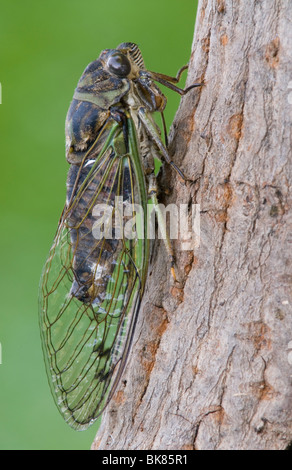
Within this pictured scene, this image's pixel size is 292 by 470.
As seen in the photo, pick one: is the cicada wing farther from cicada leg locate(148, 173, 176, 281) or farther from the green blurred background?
the green blurred background

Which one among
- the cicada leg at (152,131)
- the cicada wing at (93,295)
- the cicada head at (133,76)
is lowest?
the cicada wing at (93,295)

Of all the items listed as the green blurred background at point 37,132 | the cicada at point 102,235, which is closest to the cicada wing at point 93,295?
the cicada at point 102,235

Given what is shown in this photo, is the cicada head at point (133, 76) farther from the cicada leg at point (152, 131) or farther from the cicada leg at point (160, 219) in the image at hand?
the cicada leg at point (160, 219)

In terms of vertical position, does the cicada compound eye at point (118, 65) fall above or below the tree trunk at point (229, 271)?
above

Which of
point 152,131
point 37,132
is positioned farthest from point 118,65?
point 37,132

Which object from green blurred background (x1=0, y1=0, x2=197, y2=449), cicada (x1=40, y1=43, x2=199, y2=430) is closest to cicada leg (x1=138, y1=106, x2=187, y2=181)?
cicada (x1=40, y1=43, x2=199, y2=430)

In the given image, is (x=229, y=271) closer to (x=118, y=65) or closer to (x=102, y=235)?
(x=102, y=235)

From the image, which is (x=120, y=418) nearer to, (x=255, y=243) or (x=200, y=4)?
(x=255, y=243)
